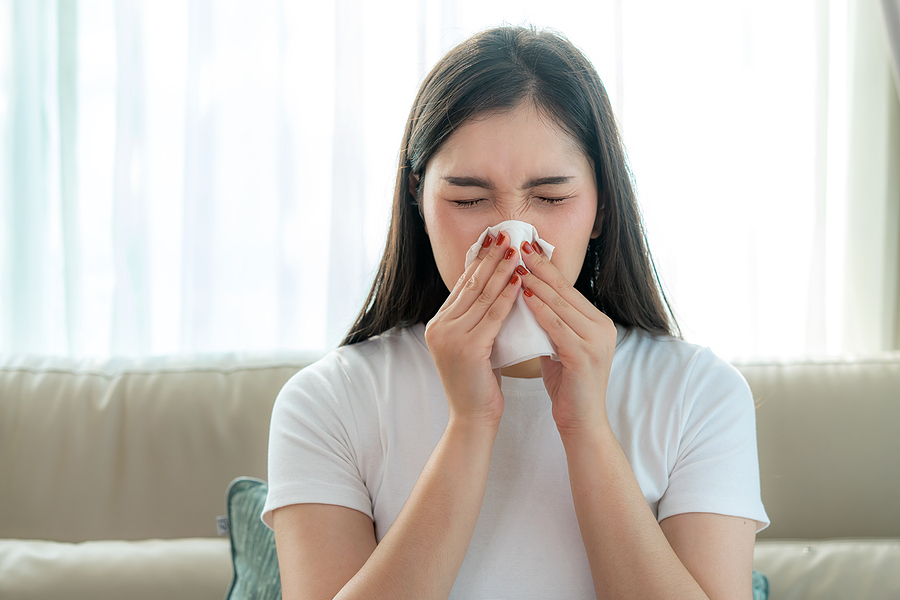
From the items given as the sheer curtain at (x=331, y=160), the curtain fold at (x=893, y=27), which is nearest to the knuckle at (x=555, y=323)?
the sheer curtain at (x=331, y=160)

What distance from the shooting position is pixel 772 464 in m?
1.42

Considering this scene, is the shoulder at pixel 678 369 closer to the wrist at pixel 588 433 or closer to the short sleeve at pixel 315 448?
the wrist at pixel 588 433

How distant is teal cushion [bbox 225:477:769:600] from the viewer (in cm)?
114

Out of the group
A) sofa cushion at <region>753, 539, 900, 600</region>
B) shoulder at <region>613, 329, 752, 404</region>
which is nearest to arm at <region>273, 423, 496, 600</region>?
shoulder at <region>613, 329, 752, 404</region>

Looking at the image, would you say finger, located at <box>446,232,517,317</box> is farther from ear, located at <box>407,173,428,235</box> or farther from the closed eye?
ear, located at <box>407,173,428,235</box>

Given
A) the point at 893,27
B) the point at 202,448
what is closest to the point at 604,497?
the point at 202,448

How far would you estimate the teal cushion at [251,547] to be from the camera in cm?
114

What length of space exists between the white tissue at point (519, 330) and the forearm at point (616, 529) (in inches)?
5.3

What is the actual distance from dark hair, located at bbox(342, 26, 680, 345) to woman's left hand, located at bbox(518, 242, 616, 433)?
219 mm

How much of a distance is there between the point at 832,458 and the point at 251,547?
123 centimetres

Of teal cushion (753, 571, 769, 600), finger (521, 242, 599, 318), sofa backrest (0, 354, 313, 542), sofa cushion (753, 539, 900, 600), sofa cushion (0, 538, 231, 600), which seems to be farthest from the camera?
sofa backrest (0, 354, 313, 542)

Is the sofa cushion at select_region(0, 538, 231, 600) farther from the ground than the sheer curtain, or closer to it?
closer to it

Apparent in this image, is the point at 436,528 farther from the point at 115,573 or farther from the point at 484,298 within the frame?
the point at 115,573

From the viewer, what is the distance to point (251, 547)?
1183 millimetres
